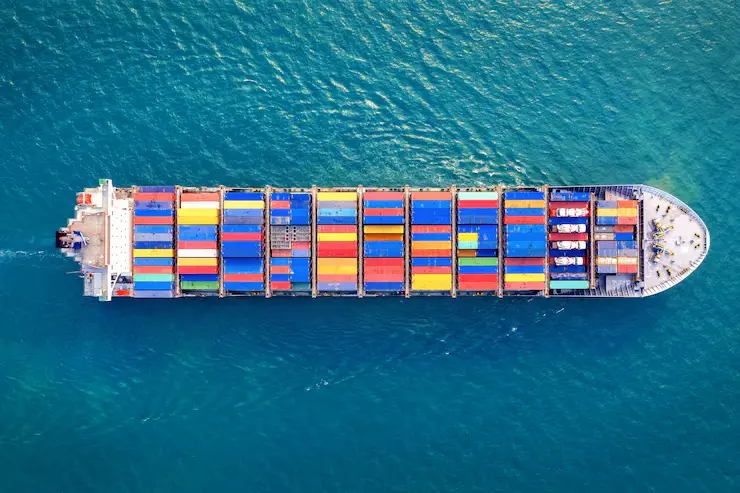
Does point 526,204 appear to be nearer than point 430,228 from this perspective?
Yes

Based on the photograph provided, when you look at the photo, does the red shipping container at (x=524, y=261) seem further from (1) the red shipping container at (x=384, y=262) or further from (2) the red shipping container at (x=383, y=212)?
(2) the red shipping container at (x=383, y=212)

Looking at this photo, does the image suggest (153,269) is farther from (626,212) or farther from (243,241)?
(626,212)

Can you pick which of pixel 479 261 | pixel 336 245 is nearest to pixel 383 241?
pixel 336 245

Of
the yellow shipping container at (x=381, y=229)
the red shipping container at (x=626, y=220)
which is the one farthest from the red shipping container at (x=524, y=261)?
the yellow shipping container at (x=381, y=229)

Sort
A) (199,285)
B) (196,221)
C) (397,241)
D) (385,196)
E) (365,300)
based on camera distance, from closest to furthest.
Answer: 1. (196,221)
2. (385,196)
3. (397,241)
4. (199,285)
5. (365,300)

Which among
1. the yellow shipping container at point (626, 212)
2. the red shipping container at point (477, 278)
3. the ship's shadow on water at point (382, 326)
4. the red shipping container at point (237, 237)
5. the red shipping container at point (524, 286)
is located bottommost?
the ship's shadow on water at point (382, 326)

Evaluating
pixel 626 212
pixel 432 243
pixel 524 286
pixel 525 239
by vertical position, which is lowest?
pixel 524 286

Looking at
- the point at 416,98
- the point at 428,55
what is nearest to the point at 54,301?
the point at 416,98

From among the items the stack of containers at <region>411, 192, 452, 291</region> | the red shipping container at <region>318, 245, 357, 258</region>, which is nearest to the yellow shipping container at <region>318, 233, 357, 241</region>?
the red shipping container at <region>318, 245, 357, 258</region>
